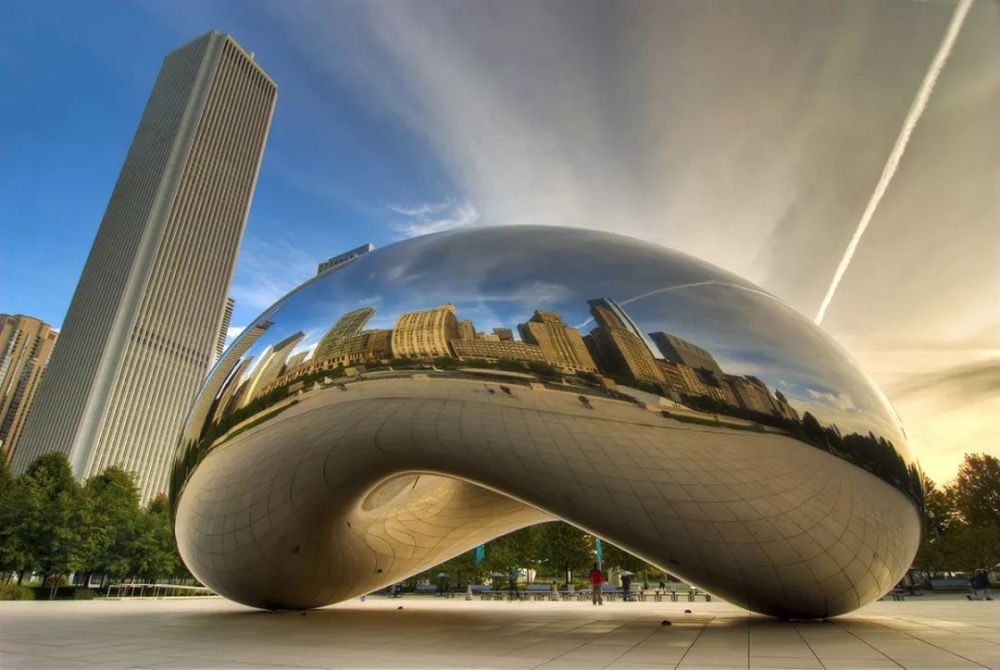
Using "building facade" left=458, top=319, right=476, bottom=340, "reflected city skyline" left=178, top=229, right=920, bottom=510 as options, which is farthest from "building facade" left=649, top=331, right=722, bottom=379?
"building facade" left=458, top=319, right=476, bottom=340

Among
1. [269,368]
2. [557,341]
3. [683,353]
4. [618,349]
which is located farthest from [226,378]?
[683,353]

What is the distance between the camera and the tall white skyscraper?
93.9 metres

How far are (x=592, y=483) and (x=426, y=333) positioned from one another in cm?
226

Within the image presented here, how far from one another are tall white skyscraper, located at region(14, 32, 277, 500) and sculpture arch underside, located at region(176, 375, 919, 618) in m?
102

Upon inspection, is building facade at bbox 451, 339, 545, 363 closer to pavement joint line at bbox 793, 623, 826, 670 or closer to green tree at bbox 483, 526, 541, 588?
pavement joint line at bbox 793, 623, 826, 670

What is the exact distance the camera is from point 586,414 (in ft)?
18.3

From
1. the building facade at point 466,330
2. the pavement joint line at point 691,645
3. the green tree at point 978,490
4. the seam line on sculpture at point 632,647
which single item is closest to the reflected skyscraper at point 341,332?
the building facade at point 466,330

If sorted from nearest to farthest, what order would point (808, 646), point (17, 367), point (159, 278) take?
point (808, 646) < point (159, 278) < point (17, 367)

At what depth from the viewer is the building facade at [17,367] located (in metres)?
132

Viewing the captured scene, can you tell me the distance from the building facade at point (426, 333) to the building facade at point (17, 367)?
15605 centimetres

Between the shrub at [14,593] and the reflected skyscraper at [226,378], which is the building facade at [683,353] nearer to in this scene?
the reflected skyscraper at [226,378]

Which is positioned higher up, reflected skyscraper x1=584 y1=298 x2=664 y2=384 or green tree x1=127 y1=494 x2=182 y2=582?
reflected skyscraper x1=584 y1=298 x2=664 y2=384

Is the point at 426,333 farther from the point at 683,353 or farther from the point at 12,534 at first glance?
the point at 12,534

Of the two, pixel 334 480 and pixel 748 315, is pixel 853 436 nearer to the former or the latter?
pixel 748 315
